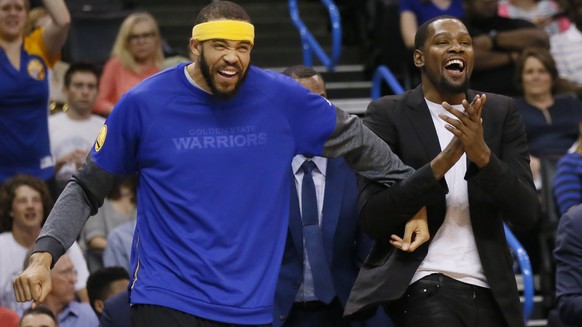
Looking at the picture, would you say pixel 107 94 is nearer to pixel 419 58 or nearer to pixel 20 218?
pixel 20 218

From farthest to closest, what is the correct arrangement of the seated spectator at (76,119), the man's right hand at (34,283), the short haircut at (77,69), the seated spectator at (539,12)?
the seated spectator at (539,12), the short haircut at (77,69), the seated spectator at (76,119), the man's right hand at (34,283)

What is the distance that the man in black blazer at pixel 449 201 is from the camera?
4457 mm

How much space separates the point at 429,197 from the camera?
4.43 metres

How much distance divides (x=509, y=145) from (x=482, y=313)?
65cm

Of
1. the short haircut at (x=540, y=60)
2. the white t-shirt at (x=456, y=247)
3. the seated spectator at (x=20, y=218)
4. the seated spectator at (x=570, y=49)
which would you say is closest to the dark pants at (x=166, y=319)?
the white t-shirt at (x=456, y=247)

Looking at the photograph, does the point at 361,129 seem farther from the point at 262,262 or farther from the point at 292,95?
the point at 262,262

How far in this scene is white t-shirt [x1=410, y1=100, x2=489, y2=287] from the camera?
455 cm

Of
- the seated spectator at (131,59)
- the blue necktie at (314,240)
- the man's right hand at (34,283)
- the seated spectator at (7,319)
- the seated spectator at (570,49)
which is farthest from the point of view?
the seated spectator at (570,49)

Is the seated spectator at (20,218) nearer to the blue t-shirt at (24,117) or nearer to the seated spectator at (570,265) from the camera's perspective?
the blue t-shirt at (24,117)

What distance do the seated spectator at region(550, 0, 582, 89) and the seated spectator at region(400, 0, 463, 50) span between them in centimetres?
103

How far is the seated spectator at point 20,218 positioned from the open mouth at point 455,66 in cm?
319

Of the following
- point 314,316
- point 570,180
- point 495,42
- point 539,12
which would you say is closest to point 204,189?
point 314,316

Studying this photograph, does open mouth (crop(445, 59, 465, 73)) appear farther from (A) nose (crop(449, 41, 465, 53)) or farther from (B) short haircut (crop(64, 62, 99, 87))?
(B) short haircut (crop(64, 62, 99, 87))

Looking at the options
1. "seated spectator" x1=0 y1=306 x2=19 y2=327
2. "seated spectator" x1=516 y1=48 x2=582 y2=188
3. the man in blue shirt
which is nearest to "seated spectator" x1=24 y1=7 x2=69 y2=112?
"seated spectator" x1=0 y1=306 x2=19 y2=327
